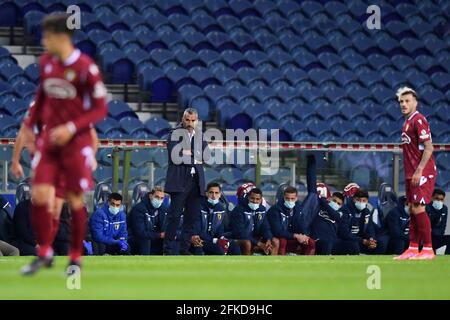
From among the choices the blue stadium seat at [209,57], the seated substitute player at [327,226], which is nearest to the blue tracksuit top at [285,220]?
the seated substitute player at [327,226]

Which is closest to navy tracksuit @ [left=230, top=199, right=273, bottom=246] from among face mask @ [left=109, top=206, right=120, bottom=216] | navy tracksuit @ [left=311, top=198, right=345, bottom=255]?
navy tracksuit @ [left=311, top=198, right=345, bottom=255]

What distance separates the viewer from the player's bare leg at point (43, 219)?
8.45 m

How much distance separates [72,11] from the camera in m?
22.2

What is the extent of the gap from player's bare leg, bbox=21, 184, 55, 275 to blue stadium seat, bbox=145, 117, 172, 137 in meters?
11.6

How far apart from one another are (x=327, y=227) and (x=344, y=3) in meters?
10.5

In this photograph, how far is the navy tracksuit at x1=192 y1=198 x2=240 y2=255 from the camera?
15914mm

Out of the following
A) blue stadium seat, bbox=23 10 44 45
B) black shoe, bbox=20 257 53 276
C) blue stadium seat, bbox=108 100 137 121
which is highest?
blue stadium seat, bbox=23 10 44 45

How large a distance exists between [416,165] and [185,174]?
10.0 ft

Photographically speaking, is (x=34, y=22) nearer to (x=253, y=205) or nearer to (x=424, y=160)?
(x=253, y=205)

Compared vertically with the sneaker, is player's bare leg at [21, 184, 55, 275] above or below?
above

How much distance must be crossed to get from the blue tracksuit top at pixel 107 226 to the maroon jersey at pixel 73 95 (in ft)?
21.8

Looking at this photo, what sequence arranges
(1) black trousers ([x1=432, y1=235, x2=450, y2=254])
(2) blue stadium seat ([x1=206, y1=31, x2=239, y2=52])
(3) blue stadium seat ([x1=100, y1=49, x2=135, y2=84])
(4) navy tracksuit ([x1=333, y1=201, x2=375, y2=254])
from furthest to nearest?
1. (2) blue stadium seat ([x1=206, y1=31, x2=239, y2=52])
2. (3) blue stadium seat ([x1=100, y1=49, x2=135, y2=84])
3. (1) black trousers ([x1=432, y1=235, x2=450, y2=254])
4. (4) navy tracksuit ([x1=333, y1=201, x2=375, y2=254])

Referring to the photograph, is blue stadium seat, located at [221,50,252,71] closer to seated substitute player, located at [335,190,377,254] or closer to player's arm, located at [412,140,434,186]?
seated substitute player, located at [335,190,377,254]

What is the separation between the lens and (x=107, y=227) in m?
15.2
